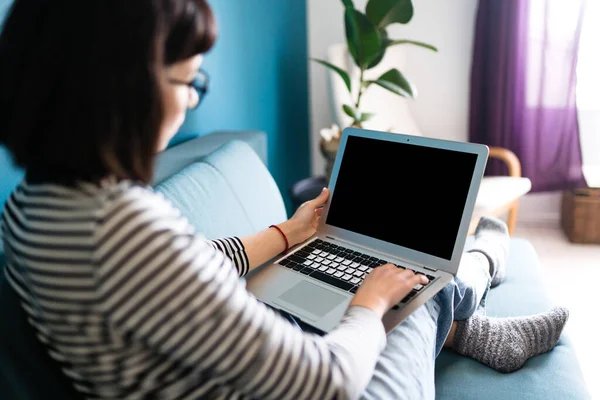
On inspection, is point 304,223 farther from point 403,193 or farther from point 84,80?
point 84,80

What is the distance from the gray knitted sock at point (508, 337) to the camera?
1.07 meters

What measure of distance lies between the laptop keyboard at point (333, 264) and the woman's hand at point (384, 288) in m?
0.11

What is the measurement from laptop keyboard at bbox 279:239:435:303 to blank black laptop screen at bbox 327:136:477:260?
6 cm

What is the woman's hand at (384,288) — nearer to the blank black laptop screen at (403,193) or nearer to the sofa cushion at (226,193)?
the blank black laptop screen at (403,193)

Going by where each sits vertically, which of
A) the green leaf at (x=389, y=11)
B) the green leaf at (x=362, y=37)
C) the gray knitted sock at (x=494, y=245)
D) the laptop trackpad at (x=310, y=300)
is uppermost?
the green leaf at (x=389, y=11)

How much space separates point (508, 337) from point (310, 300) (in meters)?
0.45

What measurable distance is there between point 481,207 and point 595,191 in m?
0.89

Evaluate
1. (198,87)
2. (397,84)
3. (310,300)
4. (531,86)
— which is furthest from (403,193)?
(531,86)

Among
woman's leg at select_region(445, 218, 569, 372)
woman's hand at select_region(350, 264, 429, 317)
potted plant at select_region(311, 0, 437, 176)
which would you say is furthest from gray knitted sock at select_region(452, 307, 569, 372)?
potted plant at select_region(311, 0, 437, 176)

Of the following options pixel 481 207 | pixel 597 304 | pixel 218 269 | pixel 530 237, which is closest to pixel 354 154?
pixel 218 269

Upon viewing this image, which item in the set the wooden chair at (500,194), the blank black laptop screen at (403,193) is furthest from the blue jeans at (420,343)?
the wooden chair at (500,194)

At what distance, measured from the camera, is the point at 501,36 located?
2.52m

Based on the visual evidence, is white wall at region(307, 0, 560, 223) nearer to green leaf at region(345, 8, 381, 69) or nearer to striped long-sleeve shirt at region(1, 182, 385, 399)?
green leaf at region(345, 8, 381, 69)

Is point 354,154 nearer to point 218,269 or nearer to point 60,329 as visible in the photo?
point 218,269
